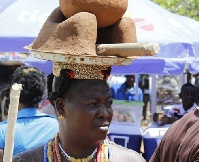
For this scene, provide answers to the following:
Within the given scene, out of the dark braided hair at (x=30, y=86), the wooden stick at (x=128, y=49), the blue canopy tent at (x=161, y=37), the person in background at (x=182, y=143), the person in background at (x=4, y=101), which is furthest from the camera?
the blue canopy tent at (x=161, y=37)

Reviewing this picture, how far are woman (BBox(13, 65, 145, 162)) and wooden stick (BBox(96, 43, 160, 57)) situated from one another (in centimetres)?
19

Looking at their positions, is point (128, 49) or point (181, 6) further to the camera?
point (181, 6)

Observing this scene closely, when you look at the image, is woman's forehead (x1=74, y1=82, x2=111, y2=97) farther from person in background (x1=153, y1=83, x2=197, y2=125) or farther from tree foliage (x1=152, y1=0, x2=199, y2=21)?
tree foliage (x1=152, y1=0, x2=199, y2=21)

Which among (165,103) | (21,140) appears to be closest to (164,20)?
(21,140)

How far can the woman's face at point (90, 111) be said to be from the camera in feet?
8.07

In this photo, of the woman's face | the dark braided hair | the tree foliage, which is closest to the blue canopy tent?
the dark braided hair

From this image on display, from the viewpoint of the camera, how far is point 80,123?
2488 mm

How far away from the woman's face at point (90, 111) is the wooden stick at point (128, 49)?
8.1 inches

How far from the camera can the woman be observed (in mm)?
2471

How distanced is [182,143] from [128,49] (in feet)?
2.20

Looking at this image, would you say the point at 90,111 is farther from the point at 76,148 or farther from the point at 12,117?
the point at 12,117

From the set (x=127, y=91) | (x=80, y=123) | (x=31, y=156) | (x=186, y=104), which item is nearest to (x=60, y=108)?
(x=80, y=123)

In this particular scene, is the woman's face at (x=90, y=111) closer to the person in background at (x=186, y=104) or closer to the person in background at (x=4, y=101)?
the person in background at (x=4, y=101)

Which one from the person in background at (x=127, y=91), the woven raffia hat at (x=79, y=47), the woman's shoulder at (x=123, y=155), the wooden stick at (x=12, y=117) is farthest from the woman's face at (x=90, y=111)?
the person in background at (x=127, y=91)
